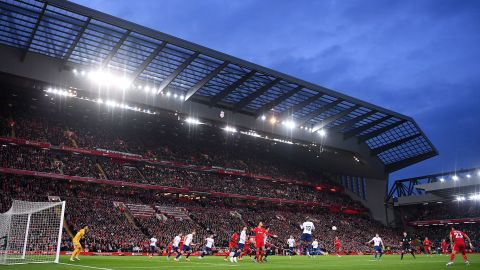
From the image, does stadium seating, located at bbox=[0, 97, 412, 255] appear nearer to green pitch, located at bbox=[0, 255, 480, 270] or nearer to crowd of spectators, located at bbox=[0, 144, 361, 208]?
crowd of spectators, located at bbox=[0, 144, 361, 208]

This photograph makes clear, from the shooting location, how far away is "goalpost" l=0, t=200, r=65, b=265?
19.5m

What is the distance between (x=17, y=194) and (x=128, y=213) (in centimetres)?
1078

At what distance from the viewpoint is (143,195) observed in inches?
2018

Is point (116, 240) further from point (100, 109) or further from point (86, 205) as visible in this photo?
point (100, 109)

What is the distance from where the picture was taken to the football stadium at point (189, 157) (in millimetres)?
35406

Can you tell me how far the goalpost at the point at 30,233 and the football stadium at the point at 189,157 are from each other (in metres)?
0.18

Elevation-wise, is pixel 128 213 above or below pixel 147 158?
below

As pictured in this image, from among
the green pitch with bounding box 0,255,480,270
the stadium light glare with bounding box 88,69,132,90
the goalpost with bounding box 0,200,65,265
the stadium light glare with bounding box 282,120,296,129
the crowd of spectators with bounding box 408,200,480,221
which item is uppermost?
the stadium light glare with bounding box 88,69,132,90

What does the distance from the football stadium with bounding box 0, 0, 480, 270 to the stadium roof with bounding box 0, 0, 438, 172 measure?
0.19 meters

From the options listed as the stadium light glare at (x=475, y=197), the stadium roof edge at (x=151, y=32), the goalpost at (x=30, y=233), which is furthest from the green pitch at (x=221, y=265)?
the stadium light glare at (x=475, y=197)

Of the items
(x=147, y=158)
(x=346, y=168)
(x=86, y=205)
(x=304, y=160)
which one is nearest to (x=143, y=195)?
(x=147, y=158)

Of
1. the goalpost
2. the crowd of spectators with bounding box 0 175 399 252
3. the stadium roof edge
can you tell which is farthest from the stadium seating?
the stadium roof edge

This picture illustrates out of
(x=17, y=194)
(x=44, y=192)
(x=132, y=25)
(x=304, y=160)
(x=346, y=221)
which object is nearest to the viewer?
(x=132, y=25)

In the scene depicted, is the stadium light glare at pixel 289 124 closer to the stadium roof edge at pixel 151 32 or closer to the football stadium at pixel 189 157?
the football stadium at pixel 189 157
